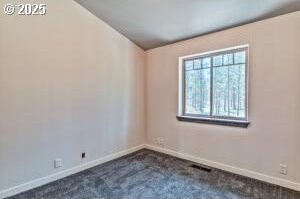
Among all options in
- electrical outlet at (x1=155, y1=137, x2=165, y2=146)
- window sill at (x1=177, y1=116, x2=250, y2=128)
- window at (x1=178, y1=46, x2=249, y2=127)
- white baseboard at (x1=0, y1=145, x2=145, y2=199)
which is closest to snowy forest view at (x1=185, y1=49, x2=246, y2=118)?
window at (x1=178, y1=46, x2=249, y2=127)

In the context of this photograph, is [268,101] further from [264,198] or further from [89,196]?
[89,196]

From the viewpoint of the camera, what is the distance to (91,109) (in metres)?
3.14

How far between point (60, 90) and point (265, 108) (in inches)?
111

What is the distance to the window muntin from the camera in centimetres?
287

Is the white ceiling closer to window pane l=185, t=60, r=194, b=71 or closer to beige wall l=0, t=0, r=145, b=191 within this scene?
beige wall l=0, t=0, r=145, b=191

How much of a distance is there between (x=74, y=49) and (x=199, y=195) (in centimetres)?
264

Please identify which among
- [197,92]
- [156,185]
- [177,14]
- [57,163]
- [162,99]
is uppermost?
[177,14]

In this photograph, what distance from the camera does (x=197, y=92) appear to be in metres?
3.43

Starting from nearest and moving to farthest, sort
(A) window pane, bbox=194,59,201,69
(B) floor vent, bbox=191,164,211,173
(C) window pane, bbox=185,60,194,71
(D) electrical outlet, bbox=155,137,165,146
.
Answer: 1. (B) floor vent, bbox=191,164,211,173
2. (A) window pane, bbox=194,59,201,69
3. (C) window pane, bbox=185,60,194,71
4. (D) electrical outlet, bbox=155,137,165,146

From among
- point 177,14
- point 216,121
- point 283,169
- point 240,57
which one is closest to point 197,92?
point 216,121

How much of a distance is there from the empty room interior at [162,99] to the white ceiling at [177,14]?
18mm

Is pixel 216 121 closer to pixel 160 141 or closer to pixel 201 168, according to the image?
pixel 201 168

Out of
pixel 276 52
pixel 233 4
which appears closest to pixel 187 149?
pixel 276 52

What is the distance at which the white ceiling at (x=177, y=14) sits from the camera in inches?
92.7
